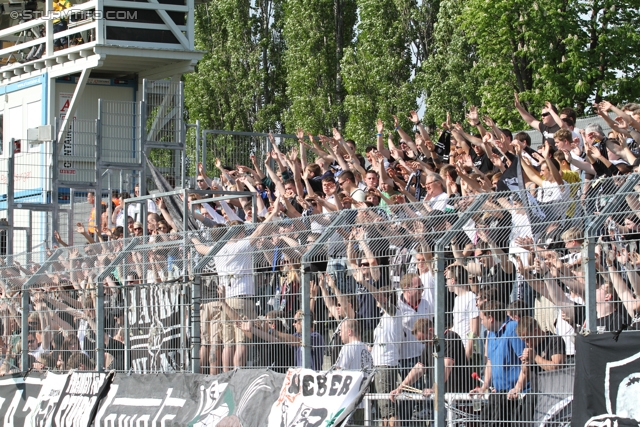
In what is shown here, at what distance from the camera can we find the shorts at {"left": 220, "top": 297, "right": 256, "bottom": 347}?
429 inches

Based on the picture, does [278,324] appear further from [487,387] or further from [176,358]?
[487,387]

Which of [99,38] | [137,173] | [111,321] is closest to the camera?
[111,321]

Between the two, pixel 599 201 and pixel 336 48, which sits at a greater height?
pixel 336 48

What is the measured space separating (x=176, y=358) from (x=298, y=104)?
94.3ft

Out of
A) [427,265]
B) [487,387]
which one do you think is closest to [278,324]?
[427,265]

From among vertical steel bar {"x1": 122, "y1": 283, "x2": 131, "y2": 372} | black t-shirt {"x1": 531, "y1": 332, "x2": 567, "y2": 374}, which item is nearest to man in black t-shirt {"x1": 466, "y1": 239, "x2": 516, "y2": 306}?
black t-shirt {"x1": 531, "y1": 332, "x2": 567, "y2": 374}

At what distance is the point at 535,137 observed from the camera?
17406 mm

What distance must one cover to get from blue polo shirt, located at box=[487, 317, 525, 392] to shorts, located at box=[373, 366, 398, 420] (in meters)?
1.16

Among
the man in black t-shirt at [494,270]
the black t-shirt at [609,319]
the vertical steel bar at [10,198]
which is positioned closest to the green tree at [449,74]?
the vertical steel bar at [10,198]

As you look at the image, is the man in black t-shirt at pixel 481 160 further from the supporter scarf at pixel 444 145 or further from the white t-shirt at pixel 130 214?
the white t-shirt at pixel 130 214

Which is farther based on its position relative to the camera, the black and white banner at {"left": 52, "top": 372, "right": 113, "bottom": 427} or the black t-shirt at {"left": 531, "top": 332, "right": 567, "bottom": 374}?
Answer: the black and white banner at {"left": 52, "top": 372, "right": 113, "bottom": 427}

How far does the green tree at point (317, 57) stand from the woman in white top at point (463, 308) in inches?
1208

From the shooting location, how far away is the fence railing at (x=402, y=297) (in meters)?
8.30

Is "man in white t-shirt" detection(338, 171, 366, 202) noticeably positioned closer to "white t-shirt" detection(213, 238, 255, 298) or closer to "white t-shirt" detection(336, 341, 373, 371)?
"white t-shirt" detection(213, 238, 255, 298)
